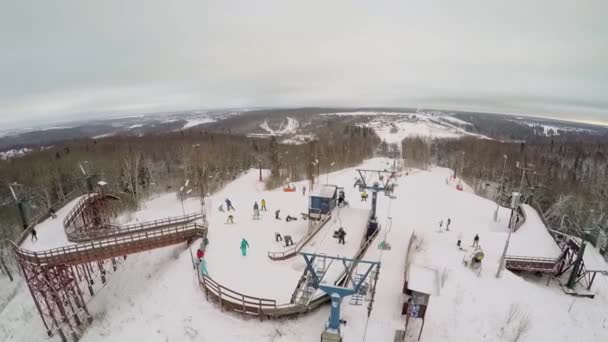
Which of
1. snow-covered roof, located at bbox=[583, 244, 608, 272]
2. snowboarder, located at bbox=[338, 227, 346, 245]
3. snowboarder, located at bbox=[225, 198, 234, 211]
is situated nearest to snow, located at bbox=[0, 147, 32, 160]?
snowboarder, located at bbox=[225, 198, 234, 211]

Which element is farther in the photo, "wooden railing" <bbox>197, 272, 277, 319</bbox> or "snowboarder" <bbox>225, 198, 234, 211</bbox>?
"snowboarder" <bbox>225, 198, 234, 211</bbox>

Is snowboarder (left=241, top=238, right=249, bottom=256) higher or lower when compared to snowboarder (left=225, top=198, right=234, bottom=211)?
higher

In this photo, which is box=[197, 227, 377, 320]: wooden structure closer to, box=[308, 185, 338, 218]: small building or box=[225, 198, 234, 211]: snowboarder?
box=[308, 185, 338, 218]: small building

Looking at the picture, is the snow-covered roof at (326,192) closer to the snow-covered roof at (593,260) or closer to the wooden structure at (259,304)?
the wooden structure at (259,304)

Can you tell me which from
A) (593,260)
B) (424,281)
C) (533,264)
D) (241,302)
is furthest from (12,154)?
(593,260)

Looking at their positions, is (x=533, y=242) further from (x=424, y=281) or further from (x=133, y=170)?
(x=133, y=170)

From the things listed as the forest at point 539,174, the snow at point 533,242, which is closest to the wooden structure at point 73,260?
the snow at point 533,242

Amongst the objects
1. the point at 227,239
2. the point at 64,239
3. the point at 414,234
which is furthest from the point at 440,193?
the point at 64,239
